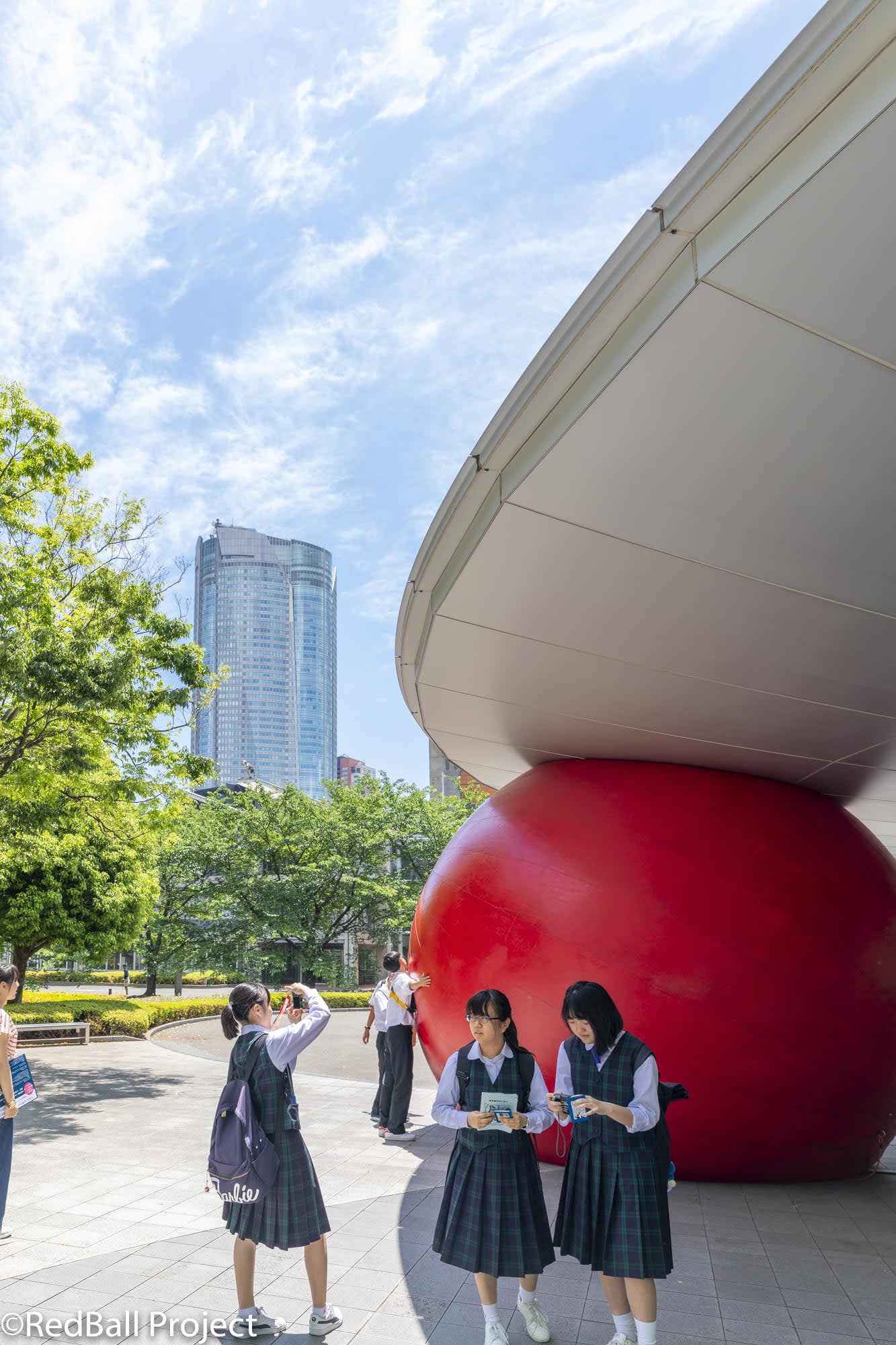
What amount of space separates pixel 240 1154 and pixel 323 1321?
1011mm

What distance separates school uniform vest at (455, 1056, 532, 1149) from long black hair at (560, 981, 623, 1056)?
369mm

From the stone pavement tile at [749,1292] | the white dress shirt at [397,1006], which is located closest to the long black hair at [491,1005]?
the stone pavement tile at [749,1292]

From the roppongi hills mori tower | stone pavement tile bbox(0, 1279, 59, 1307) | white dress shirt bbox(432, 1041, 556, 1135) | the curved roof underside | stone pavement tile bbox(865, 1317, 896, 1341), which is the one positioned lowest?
stone pavement tile bbox(865, 1317, 896, 1341)

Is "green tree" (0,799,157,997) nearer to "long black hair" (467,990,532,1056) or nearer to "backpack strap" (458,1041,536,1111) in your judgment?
"backpack strap" (458,1041,536,1111)

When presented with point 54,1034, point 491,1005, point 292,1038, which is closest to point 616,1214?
point 491,1005

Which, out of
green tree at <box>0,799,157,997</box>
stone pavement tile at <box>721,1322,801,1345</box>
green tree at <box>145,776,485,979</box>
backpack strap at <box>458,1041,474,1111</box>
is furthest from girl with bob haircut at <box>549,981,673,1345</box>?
green tree at <box>145,776,485,979</box>

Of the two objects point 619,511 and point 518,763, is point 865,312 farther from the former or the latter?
point 518,763

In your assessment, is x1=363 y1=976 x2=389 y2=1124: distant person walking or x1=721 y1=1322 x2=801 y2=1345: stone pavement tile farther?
x1=363 y1=976 x2=389 y2=1124: distant person walking

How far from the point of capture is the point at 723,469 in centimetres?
408

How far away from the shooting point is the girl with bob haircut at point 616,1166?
4.41 metres

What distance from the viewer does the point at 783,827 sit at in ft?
26.4

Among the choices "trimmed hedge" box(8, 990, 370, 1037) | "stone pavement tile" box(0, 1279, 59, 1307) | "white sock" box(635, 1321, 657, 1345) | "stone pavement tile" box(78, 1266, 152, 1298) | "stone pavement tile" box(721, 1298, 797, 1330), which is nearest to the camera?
"white sock" box(635, 1321, 657, 1345)

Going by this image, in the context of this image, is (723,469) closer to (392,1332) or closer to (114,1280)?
(392,1332)

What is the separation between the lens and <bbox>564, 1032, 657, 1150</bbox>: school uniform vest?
452 centimetres
